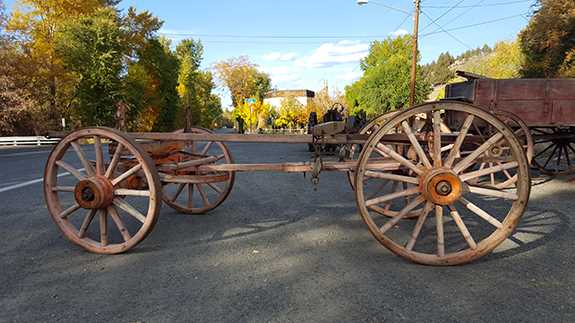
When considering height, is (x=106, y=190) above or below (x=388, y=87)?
below

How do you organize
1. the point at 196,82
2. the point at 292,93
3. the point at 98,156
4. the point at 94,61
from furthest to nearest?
the point at 292,93
the point at 196,82
the point at 94,61
the point at 98,156

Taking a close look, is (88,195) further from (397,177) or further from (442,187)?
(442,187)

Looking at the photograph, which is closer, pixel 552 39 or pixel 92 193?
pixel 92 193

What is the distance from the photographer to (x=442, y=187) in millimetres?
2906

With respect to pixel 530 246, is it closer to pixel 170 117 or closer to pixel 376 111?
pixel 170 117

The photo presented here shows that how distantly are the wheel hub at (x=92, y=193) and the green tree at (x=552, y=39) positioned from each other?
1821cm

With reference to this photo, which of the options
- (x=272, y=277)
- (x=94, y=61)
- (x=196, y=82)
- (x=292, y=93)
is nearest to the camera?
(x=272, y=277)

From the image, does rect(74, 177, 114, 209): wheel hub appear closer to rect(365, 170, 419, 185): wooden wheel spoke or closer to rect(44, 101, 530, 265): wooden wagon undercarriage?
rect(44, 101, 530, 265): wooden wagon undercarriage

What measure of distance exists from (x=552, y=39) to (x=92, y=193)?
19592 millimetres

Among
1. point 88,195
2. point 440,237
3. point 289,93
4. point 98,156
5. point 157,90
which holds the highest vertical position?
point 289,93

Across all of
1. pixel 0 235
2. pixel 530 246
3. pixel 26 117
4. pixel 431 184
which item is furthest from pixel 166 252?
pixel 26 117

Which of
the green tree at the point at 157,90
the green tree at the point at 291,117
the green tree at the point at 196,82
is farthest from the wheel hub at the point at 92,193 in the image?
the green tree at the point at 196,82

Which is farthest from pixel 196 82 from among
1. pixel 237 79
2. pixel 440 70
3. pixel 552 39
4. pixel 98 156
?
pixel 440 70

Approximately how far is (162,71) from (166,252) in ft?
117
